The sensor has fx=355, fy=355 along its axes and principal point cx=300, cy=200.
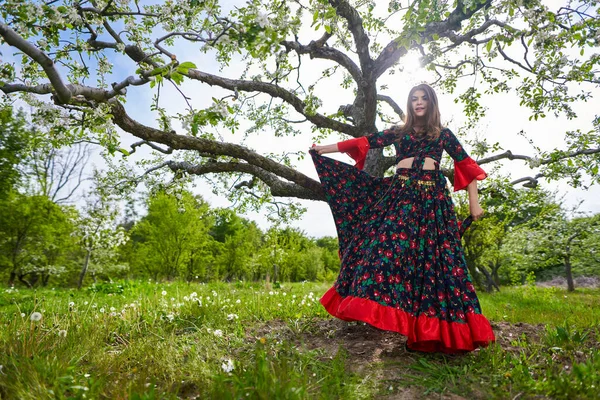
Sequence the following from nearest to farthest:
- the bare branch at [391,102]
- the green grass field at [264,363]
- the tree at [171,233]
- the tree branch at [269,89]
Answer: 1. the green grass field at [264,363]
2. the tree branch at [269,89]
3. the bare branch at [391,102]
4. the tree at [171,233]

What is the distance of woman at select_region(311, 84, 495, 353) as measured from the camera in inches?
124

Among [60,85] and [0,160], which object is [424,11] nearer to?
[60,85]

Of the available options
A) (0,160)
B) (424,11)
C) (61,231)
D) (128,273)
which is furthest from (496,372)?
(128,273)

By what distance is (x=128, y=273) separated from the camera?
83.1 ft

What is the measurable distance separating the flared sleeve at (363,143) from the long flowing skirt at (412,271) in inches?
15.9

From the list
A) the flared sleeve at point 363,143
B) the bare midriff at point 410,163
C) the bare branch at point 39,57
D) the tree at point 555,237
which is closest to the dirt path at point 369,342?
the bare midriff at point 410,163

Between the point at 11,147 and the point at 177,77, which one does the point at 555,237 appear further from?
the point at 11,147

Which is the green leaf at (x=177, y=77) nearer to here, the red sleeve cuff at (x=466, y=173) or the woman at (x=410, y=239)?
the woman at (x=410, y=239)

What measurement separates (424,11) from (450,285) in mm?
2442

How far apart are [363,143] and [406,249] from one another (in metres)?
1.28

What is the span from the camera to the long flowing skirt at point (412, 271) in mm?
3129

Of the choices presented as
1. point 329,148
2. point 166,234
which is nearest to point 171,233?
point 166,234

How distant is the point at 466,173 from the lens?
3.76 metres

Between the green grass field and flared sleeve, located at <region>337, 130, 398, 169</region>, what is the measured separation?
2006 millimetres
